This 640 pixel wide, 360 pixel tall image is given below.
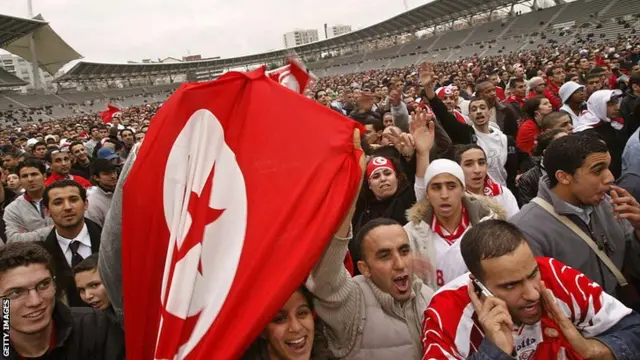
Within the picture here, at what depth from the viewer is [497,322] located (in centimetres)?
155

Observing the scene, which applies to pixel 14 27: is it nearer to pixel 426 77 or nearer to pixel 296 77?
pixel 426 77

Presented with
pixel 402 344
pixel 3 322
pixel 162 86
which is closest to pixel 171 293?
pixel 3 322

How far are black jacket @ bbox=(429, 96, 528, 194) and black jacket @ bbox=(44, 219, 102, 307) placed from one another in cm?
336

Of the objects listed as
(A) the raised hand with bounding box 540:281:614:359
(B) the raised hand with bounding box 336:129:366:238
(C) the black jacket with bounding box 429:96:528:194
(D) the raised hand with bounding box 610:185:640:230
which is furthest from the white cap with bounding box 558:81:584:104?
(B) the raised hand with bounding box 336:129:366:238

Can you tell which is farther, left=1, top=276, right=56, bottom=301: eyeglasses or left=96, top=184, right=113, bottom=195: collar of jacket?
left=96, top=184, right=113, bottom=195: collar of jacket

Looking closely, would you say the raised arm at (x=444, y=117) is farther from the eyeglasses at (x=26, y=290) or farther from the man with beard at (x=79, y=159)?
the man with beard at (x=79, y=159)

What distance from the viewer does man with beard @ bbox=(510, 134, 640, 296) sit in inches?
89.8

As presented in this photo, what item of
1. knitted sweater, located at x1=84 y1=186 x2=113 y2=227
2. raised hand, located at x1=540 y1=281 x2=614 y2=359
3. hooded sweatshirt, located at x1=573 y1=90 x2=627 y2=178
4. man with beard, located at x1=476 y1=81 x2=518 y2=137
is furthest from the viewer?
man with beard, located at x1=476 y1=81 x2=518 y2=137

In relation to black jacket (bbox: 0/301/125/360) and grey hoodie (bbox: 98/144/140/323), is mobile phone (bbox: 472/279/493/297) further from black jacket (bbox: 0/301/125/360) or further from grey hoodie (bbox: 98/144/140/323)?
black jacket (bbox: 0/301/125/360)

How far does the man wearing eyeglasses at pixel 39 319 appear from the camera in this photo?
1845mm

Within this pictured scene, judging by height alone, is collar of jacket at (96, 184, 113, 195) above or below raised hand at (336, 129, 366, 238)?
below

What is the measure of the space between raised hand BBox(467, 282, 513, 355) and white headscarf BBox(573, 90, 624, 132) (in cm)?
370

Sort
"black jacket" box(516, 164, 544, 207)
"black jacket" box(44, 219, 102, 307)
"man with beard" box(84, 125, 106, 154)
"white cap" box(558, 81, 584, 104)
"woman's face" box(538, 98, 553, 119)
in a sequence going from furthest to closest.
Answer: "man with beard" box(84, 125, 106, 154) → "white cap" box(558, 81, 584, 104) → "woman's face" box(538, 98, 553, 119) → "black jacket" box(516, 164, 544, 207) → "black jacket" box(44, 219, 102, 307)

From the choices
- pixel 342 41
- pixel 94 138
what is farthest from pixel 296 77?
pixel 342 41
